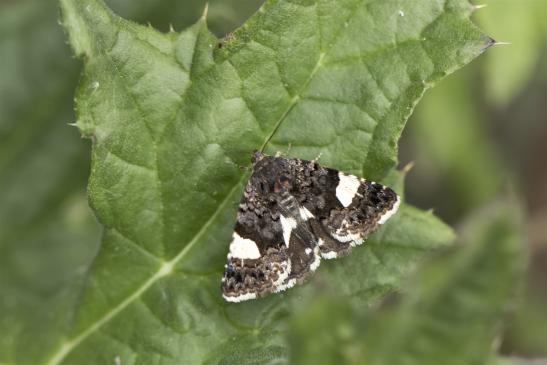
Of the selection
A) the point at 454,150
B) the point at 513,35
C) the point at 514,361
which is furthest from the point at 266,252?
the point at 454,150

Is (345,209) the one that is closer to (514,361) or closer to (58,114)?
(514,361)

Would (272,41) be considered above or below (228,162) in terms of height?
above

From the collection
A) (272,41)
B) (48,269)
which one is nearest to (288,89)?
(272,41)

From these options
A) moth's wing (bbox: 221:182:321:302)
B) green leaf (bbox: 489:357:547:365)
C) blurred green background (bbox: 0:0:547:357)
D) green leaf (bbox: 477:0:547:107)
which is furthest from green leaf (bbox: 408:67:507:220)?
green leaf (bbox: 489:357:547:365)

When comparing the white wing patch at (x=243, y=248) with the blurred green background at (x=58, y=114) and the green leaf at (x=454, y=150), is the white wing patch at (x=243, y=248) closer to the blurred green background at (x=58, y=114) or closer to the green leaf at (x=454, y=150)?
the blurred green background at (x=58, y=114)

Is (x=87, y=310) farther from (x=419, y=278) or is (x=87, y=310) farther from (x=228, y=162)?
(x=419, y=278)

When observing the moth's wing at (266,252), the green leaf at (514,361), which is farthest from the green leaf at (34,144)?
the green leaf at (514,361)

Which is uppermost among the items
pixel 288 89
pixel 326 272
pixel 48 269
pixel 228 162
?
pixel 288 89

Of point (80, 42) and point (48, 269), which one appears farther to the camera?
point (48, 269)
